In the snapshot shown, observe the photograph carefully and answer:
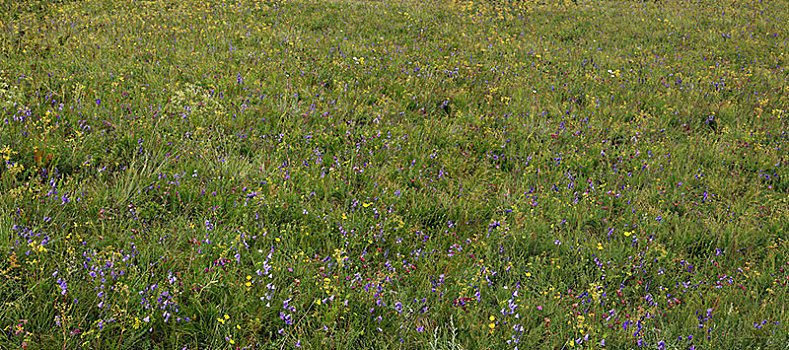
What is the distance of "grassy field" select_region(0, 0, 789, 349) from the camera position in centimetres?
341

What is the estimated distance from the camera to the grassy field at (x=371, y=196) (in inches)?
134

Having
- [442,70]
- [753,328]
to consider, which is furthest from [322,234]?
[442,70]

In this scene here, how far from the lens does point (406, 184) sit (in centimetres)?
519

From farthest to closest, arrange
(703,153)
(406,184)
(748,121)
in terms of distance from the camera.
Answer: (748,121)
(703,153)
(406,184)

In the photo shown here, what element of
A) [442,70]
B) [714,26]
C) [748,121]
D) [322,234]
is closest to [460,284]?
[322,234]

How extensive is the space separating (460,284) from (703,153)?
4.36 meters

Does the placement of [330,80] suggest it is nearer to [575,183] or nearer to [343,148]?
[343,148]

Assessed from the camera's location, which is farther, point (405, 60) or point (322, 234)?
point (405, 60)

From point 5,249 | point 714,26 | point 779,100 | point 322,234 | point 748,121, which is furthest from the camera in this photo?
point 714,26

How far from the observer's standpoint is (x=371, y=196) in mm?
4820

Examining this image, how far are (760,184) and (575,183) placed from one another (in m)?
2.18

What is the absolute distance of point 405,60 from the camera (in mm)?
8578

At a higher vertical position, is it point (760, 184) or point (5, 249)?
point (5, 249)

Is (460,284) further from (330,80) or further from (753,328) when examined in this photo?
(330,80)
